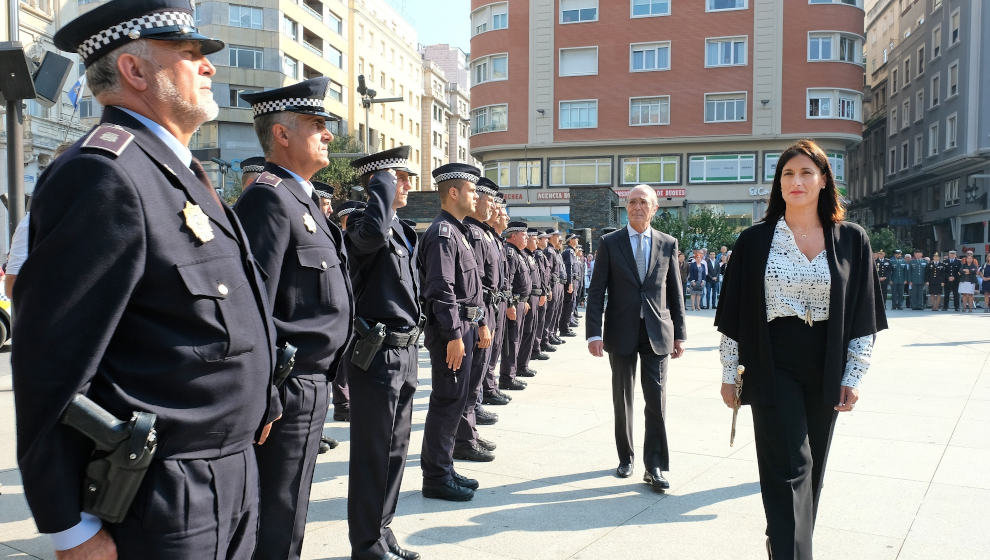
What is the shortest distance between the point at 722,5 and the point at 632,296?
132 ft

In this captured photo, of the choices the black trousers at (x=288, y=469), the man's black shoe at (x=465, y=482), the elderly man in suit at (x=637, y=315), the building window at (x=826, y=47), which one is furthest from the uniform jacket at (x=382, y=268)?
the building window at (x=826, y=47)

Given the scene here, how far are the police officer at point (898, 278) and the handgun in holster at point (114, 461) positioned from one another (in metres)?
30.7

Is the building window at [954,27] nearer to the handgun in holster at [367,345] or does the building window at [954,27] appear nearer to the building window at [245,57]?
the building window at [245,57]

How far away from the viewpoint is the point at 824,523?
4.55m

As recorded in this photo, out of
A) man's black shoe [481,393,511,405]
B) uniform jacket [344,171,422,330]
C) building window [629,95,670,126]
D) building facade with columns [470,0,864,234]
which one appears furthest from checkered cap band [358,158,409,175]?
building window [629,95,670,126]

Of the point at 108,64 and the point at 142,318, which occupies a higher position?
the point at 108,64

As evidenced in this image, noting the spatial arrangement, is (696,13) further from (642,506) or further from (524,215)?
(642,506)

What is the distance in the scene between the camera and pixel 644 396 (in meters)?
5.62

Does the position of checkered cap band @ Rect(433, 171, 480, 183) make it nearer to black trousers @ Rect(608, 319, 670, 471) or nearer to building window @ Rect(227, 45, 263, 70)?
black trousers @ Rect(608, 319, 670, 471)

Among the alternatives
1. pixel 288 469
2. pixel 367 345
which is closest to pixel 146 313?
pixel 288 469

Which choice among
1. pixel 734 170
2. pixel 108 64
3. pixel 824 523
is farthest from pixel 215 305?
pixel 734 170

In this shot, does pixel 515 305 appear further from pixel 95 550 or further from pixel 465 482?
pixel 95 550

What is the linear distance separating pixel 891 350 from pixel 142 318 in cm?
1401

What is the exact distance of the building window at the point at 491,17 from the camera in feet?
145
